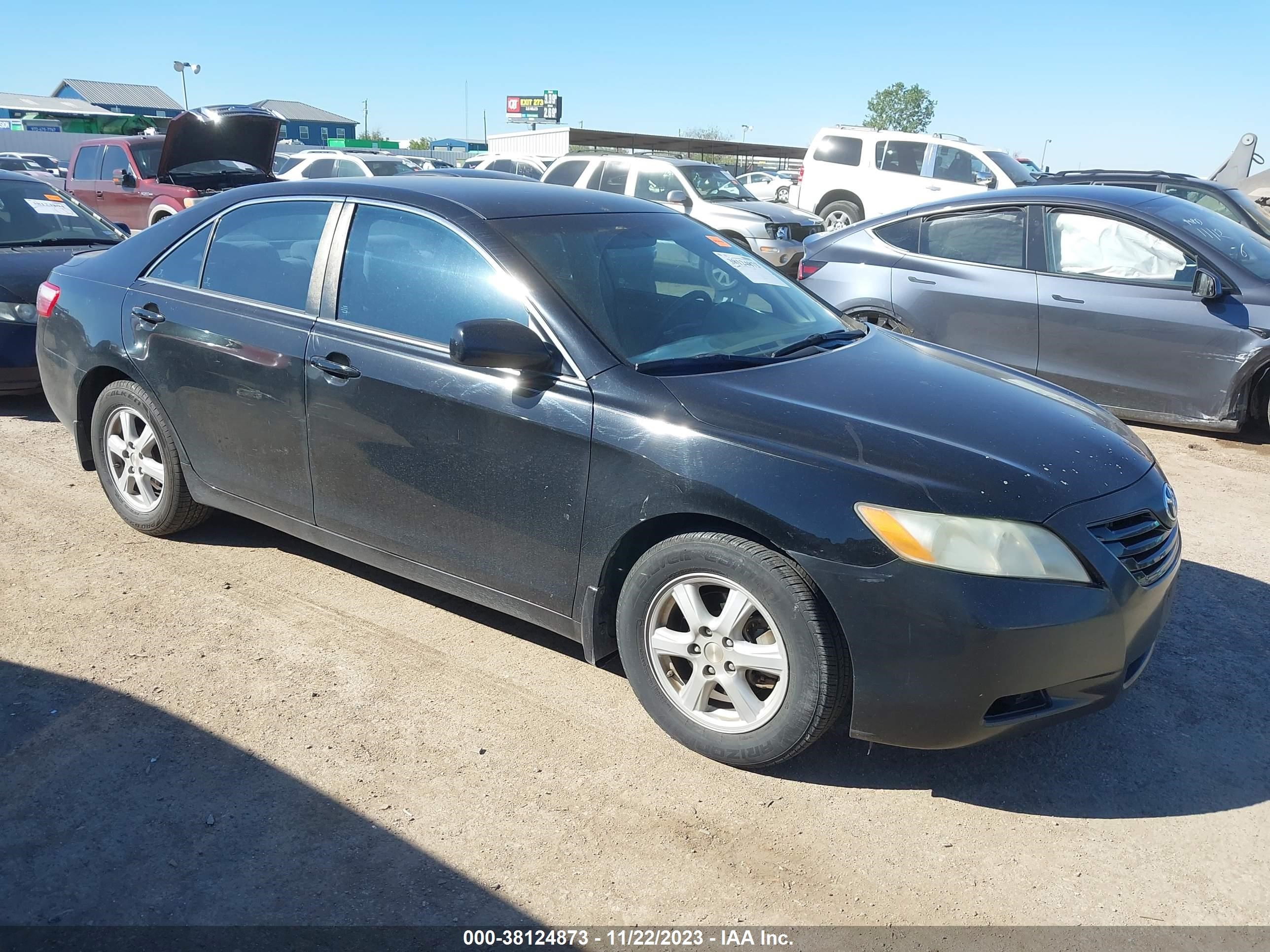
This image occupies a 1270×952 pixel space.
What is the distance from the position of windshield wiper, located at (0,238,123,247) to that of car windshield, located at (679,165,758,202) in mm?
8651

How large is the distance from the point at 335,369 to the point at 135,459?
1.52 meters

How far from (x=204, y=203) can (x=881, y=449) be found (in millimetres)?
3261

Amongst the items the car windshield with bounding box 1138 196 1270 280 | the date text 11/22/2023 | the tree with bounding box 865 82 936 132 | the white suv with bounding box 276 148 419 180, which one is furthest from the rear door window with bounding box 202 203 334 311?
the tree with bounding box 865 82 936 132

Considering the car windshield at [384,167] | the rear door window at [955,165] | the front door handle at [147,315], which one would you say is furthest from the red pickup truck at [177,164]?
the rear door window at [955,165]

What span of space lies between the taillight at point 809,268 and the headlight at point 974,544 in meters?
5.10

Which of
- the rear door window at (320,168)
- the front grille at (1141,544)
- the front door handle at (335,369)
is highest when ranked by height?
the rear door window at (320,168)

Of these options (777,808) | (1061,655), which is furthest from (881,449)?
(777,808)

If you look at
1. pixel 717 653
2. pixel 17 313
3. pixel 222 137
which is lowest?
pixel 717 653

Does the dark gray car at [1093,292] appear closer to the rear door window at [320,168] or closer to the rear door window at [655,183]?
the rear door window at [655,183]

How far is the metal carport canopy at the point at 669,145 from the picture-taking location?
3097 cm

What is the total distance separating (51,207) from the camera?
7.93 meters

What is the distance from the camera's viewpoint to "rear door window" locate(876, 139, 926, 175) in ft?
57.7

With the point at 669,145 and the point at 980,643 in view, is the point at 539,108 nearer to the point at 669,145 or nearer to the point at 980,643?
the point at 669,145

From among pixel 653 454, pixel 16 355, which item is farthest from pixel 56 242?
pixel 653 454
